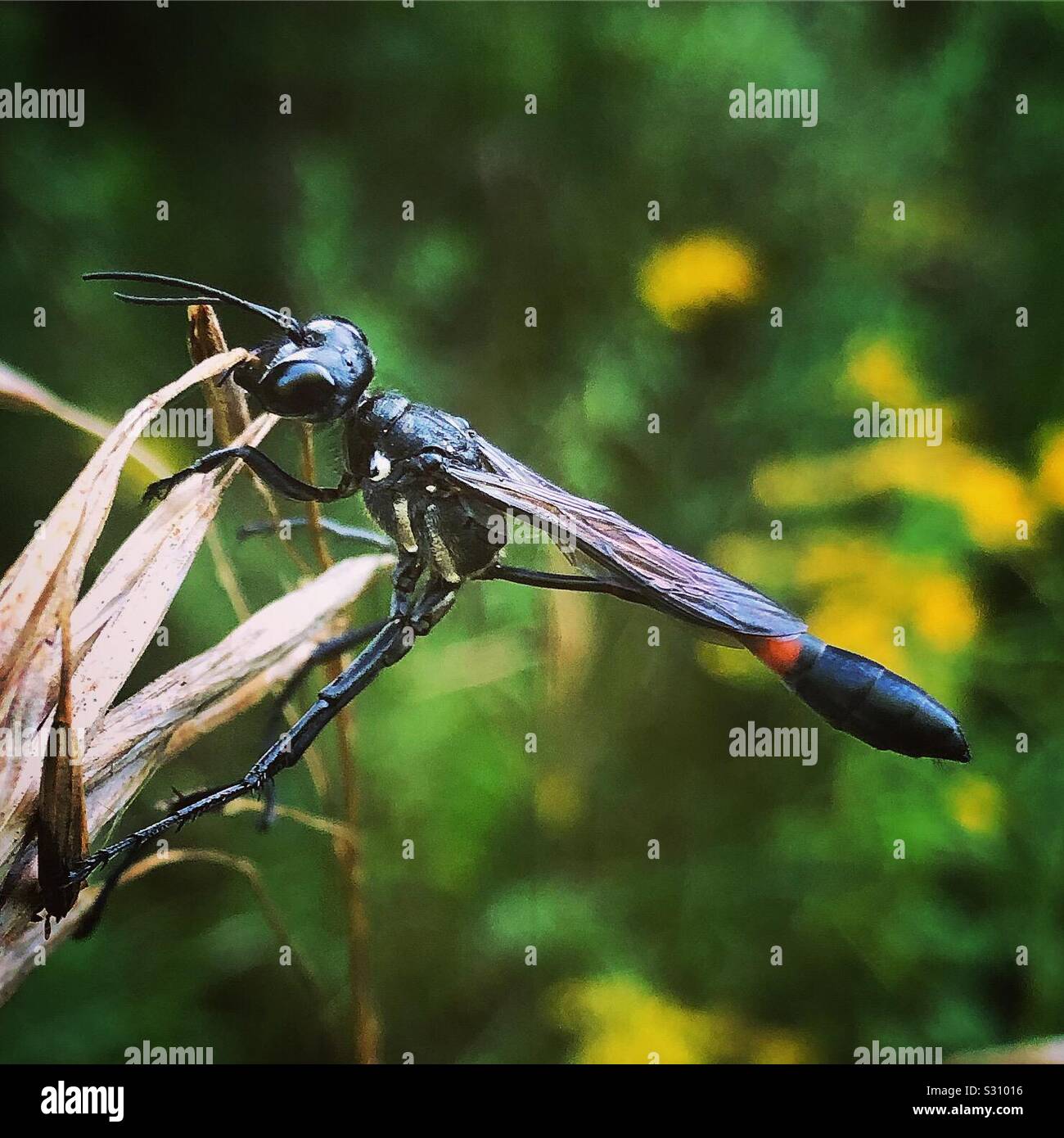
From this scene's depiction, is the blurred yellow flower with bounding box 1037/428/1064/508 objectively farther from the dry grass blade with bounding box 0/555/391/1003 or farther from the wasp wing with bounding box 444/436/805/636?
the dry grass blade with bounding box 0/555/391/1003

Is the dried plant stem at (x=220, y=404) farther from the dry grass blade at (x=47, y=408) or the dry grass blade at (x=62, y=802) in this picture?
the dry grass blade at (x=62, y=802)

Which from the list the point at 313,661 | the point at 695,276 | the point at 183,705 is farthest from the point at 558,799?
the point at 695,276

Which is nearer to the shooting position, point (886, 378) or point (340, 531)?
point (340, 531)

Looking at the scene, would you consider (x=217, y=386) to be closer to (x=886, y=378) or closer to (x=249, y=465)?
(x=249, y=465)

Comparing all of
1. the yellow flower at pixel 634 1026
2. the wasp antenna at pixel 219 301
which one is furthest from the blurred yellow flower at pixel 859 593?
the wasp antenna at pixel 219 301

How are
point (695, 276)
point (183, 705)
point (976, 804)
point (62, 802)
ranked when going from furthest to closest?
point (695, 276) < point (976, 804) < point (183, 705) < point (62, 802)

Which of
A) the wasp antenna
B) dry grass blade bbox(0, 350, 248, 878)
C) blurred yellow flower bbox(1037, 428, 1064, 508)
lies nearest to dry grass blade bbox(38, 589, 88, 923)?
dry grass blade bbox(0, 350, 248, 878)

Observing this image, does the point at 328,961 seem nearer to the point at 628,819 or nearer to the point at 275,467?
the point at 628,819

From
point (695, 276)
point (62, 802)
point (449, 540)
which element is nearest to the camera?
point (62, 802)
